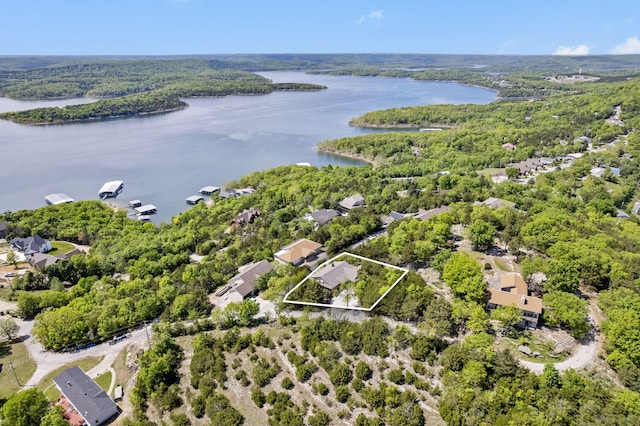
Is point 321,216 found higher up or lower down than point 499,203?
lower down

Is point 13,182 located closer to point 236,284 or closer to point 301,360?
point 236,284

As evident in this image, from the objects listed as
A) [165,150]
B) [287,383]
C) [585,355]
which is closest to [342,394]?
[287,383]

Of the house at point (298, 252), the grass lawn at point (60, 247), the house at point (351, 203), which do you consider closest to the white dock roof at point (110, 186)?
the grass lawn at point (60, 247)

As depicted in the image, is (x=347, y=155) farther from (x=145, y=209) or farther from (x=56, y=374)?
(x=56, y=374)

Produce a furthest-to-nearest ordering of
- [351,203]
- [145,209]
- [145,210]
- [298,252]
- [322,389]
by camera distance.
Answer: [145,209], [145,210], [351,203], [298,252], [322,389]

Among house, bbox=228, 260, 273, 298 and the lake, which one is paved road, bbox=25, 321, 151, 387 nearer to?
house, bbox=228, 260, 273, 298

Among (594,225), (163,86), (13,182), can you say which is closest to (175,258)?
(594,225)
